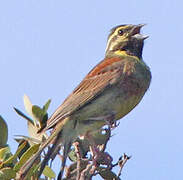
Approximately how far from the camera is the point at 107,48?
6551mm

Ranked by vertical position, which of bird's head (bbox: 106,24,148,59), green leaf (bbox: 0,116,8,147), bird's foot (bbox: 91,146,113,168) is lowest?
bird's foot (bbox: 91,146,113,168)

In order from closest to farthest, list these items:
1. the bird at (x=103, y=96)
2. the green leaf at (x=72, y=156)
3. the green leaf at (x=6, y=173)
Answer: the green leaf at (x=6, y=173) < the green leaf at (x=72, y=156) < the bird at (x=103, y=96)

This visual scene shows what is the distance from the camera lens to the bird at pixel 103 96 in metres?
4.77

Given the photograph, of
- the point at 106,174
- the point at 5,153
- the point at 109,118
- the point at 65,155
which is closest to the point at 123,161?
the point at 106,174

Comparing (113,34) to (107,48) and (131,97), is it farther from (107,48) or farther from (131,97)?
(131,97)

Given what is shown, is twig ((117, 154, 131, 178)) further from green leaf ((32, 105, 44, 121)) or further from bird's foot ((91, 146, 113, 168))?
green leaf ((32, 105, 44, 121))

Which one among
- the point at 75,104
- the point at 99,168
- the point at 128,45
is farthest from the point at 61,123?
the point at 128,45

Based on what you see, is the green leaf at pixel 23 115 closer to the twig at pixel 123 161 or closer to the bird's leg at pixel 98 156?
the bird's leg at pixel 98 156

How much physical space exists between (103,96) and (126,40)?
1.24 meters

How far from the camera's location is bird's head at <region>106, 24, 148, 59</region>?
241 inches

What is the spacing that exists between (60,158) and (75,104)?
1112 mm

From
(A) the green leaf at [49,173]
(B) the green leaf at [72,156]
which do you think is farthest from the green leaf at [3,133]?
(B) the green leaf at [72,156]

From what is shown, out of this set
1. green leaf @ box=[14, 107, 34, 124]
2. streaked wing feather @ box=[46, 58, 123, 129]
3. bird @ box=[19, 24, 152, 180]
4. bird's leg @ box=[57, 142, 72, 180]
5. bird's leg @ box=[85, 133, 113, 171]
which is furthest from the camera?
streaked wing feather @ box=[46, 58, 123, 129]

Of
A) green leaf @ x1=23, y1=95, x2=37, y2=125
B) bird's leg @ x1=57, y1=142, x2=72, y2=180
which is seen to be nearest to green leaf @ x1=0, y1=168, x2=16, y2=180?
bird's leg @ x1=57, y1=142, x2=72, y2=180
